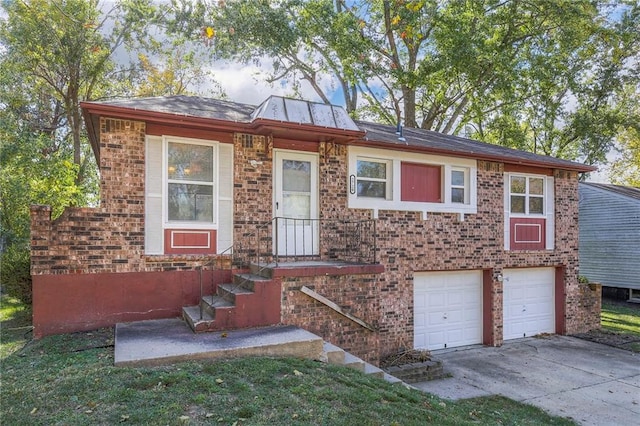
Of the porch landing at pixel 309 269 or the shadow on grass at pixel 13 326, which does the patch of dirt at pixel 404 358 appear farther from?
the shadow on grass at pixel 13 326

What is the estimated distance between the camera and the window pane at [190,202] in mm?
7234

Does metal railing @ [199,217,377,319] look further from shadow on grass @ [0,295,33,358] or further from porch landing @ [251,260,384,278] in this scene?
shadow on grass @ [0,295,33,358]

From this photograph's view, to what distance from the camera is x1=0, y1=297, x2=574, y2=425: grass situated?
11.2 ft

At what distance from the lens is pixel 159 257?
6.95 meters

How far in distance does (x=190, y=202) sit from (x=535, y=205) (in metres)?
9.33

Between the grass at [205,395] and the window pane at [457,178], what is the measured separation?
19.6 feet

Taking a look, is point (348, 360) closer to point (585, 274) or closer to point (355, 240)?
point (355, 240)

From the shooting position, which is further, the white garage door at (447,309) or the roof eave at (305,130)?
the white garage door at (447,309)

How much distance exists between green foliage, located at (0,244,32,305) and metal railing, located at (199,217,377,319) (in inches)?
247

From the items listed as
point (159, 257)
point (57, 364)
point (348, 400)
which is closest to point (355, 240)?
point (159, 257)

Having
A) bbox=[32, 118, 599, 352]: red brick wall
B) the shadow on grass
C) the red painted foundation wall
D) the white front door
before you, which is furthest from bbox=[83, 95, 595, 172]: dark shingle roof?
the shadow on grass

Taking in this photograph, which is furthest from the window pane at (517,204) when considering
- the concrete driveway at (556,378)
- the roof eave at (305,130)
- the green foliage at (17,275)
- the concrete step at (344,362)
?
the green foliage at (17,275)

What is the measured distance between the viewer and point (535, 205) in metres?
11.4

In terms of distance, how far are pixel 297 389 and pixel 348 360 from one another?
1.78m
